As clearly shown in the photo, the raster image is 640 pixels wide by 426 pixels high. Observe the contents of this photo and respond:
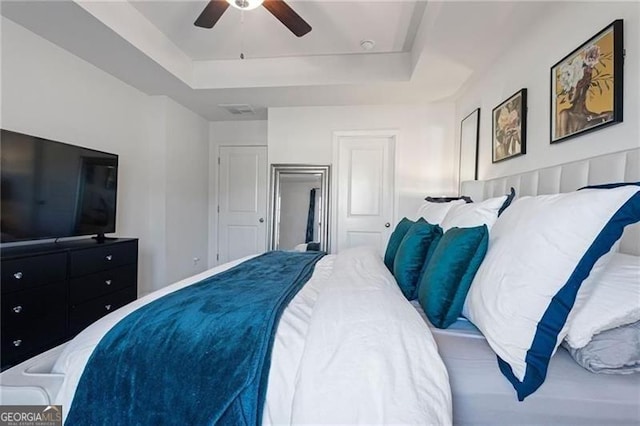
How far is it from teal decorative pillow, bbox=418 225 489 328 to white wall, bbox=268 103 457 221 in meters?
2.81

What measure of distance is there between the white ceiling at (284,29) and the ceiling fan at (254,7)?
0.35 metres

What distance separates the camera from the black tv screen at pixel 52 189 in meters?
2.07

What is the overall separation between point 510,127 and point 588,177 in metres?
1.12

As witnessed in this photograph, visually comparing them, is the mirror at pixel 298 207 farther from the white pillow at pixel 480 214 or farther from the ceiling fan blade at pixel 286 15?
the white pillow at pixel 480 214

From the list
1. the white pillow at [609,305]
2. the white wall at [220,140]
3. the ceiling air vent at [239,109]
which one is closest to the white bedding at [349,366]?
the white pillow at [609,305]

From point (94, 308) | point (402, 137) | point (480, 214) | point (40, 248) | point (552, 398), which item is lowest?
point (94, 308)

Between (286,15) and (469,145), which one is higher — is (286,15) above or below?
above

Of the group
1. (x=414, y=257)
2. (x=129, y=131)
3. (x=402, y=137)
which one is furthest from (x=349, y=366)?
(x=129, y=131)

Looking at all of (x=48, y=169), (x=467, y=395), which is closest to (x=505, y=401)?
(x=467, y=395)

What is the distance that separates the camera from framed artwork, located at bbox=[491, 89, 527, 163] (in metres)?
2.28

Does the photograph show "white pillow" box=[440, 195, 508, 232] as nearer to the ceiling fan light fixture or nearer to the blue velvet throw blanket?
the blue velvet throw blanket

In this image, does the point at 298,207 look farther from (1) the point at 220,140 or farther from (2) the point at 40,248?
(2) the point at 40,248

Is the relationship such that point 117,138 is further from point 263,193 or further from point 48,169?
point 263,193

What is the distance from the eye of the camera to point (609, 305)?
93 cm
